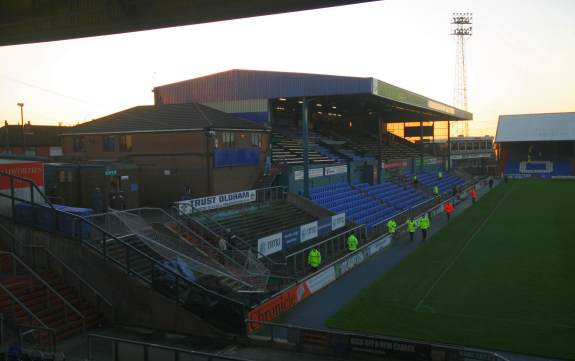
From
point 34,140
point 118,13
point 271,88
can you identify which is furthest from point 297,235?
point 34,140

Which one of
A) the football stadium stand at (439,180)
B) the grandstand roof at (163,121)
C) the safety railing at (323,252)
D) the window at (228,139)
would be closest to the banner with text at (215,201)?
the window at (228,139)

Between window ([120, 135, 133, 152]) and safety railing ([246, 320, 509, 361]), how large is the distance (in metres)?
16.9

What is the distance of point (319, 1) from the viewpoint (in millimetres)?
10438

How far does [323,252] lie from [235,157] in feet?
24.6

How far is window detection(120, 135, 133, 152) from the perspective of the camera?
2706 cm

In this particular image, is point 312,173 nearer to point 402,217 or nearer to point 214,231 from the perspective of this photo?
point 402,217

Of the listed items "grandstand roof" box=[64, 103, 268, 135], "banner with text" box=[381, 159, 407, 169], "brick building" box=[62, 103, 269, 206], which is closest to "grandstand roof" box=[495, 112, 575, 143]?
"banner with text" box=[381, 159, 407, 169]

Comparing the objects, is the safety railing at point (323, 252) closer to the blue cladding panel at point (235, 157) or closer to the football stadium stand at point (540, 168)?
the blue cladding panel at point (235, 157)

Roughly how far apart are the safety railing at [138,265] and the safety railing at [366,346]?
1264mm

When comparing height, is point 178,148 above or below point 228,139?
below

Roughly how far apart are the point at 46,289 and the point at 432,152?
204 ft

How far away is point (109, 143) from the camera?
91.6 ft

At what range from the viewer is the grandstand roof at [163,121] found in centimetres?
2611

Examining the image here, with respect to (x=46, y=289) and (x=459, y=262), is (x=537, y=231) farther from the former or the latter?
(x=46, y=289)
